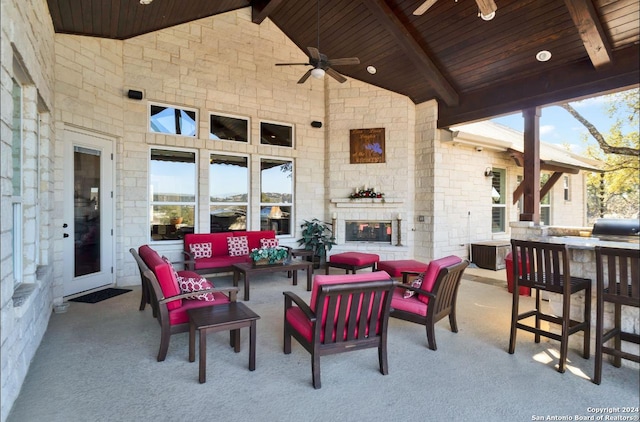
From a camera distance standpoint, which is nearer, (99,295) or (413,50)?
(99,295)

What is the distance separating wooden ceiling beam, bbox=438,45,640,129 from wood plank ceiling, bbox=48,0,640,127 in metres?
0.01

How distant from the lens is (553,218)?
10.2 meters

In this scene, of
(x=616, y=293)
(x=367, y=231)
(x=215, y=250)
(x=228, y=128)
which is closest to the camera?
(x=616, y=293)

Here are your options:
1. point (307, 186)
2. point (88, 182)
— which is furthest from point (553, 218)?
point (88, 182)

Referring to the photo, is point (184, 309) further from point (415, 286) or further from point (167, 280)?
point (415, 286)

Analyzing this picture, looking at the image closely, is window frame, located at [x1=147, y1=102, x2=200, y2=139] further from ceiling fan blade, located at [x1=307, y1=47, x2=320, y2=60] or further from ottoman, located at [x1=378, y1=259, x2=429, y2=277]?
ottoman, located at [x1=378, y1=259, x2=429, y2=277]

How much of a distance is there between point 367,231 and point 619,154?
14.3 ft

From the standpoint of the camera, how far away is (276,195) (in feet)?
23.6

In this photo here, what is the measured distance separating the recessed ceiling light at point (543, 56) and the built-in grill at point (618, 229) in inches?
142

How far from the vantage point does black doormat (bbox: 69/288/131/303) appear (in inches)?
184

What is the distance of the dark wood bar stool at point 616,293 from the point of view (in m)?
→ 2.36

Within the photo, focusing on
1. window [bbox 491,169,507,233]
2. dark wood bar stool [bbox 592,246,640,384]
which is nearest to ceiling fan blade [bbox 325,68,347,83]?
Result: dark wood bar stool [bbox 592,246,640,384]

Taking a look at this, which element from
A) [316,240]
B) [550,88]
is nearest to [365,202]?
[316,240]

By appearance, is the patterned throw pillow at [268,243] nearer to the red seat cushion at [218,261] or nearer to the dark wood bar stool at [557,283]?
the red seat cushion at [218,261]
